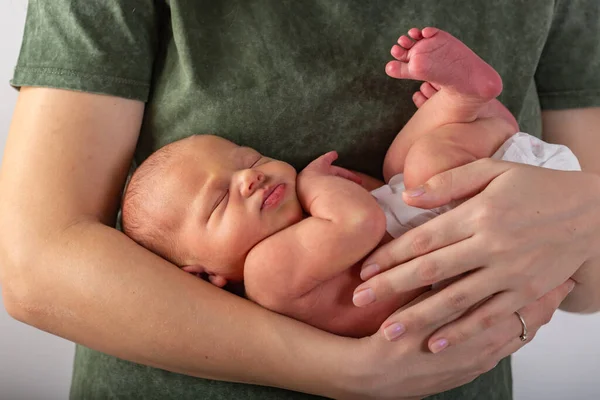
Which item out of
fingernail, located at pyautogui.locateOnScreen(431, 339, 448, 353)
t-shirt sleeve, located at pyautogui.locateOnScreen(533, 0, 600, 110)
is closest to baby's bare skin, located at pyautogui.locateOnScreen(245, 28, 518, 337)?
fingernail, located at pyautogui.locateOnScreen(431, 339, 448, 353)

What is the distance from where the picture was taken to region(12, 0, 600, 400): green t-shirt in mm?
1029

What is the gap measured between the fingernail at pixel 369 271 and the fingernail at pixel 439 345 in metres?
0.15

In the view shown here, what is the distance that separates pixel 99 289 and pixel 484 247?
615mm

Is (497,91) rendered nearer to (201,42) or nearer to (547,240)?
(547,240)

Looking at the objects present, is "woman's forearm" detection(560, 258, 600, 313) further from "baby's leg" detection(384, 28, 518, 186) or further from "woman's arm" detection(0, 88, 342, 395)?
"woman's arm" detection(0, 88, 342, 395)

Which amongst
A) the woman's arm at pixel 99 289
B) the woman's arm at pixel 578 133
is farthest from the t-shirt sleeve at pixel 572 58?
the woman's arm at pixel 99 289

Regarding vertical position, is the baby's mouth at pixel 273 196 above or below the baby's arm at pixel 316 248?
above

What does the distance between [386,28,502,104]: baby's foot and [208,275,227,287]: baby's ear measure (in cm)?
46

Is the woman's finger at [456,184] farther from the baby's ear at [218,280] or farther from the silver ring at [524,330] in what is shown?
the baby's ear at [218,280]

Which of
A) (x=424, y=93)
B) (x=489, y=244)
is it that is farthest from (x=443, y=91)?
(x=489, y=244)

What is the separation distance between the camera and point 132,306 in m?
0.96

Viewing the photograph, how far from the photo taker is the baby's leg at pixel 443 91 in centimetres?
95

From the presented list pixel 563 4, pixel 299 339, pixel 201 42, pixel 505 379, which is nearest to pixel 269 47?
pixel 201 42

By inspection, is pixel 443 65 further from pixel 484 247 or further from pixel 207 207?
pixel 207 207
